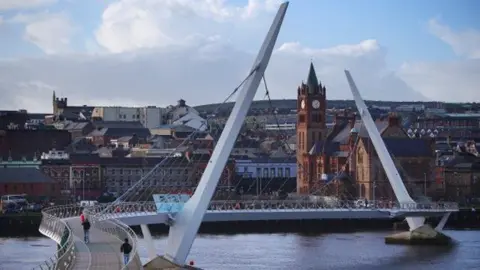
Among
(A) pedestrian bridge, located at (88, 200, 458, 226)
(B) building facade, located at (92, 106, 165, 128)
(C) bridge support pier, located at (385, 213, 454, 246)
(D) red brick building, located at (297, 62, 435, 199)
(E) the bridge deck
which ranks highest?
(B) building facade, located at (92, 106, 165, 128)

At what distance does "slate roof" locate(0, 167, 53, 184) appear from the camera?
75875 mm

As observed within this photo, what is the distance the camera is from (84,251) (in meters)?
26.9

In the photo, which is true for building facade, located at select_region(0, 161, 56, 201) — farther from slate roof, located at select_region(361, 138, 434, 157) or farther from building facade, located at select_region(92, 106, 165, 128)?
building facade, located at select_region(92, 106, 165, 128)

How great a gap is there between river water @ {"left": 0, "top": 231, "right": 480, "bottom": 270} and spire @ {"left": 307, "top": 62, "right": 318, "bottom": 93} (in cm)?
3153

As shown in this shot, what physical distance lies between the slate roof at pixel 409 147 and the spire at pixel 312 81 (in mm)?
10214

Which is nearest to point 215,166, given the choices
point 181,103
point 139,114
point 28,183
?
point 28,183

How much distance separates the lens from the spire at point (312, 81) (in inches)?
3501

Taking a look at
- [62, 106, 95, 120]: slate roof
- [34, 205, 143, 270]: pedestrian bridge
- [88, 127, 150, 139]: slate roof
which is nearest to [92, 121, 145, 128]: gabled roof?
[88, 127, 150, 139]: slate roof

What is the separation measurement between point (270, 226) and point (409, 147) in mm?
18056

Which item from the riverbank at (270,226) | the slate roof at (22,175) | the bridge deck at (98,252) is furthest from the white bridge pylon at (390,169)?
the slate roof at (22,175)

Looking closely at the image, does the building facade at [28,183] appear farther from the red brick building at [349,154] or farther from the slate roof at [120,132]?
the slate roof at [120,132]

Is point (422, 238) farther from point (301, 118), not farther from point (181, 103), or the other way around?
point (181, 103)

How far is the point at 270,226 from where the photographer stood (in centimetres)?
6481

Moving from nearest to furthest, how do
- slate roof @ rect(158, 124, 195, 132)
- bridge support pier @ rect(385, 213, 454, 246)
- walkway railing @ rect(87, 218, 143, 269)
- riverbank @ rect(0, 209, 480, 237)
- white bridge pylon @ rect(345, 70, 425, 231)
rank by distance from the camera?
walkway railing @ rect(87, 218, 143, 269) < bridge support pier @ rect(385, 213, 454, 246) < white bridge pylon @ rect(345, 70, 425, 231) < riverbank @ rect(0, 209, 480, 237) < slate roof @ rect(158, 124, 195, 132)
